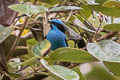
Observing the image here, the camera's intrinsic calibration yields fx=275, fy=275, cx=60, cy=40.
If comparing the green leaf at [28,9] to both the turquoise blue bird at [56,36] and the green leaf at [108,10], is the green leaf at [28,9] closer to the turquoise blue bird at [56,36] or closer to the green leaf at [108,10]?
the green leaf at [108,10]

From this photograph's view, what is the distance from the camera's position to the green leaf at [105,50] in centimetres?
56

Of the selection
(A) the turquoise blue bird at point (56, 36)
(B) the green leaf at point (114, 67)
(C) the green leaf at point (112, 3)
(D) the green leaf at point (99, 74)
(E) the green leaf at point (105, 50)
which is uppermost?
(C) the green leaf at point (112, 3)

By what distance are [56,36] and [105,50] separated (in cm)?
61

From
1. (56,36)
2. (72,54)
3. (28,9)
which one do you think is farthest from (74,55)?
(56,36)

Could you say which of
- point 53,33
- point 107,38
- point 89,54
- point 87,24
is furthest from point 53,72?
Result: point 53,33

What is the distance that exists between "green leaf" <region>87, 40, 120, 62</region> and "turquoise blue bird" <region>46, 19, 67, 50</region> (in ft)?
1.45

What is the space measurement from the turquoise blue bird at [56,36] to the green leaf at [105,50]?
443mm

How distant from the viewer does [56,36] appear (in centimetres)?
121

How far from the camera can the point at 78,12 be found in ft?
2.85

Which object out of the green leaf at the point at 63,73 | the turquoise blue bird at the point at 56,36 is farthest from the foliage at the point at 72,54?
A: the turquoise blue bird at the point at 56,36

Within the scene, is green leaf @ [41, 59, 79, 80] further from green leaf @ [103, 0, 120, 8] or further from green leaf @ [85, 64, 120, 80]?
green leaf @ [103, 0, 120, 8]

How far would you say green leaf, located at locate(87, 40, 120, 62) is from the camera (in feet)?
1.84

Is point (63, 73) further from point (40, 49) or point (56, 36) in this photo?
point (56, 36)

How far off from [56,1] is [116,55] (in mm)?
409
